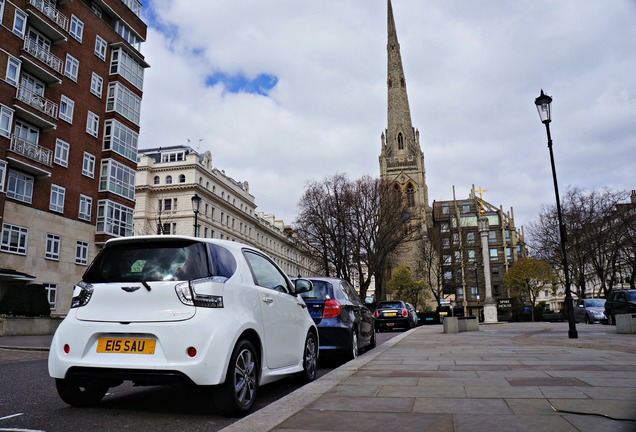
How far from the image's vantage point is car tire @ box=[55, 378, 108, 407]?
15.0 feet

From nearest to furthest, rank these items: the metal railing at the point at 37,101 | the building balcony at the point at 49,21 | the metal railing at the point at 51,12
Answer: the metal railing at the point at 37,101 → the building balcony at the point at 49,21 → the metal railing at the point at 51,12

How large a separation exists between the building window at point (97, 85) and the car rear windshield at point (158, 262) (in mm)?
33801

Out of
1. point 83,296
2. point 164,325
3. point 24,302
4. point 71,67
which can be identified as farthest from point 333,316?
point 71,67

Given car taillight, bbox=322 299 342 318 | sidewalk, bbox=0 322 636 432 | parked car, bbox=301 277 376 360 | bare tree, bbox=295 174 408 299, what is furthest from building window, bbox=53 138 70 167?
sidewalk, bbox=0 322 636 432

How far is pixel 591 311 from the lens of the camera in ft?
88.4

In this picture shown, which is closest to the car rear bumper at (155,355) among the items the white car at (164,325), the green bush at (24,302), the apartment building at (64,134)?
the white car at (164,325)

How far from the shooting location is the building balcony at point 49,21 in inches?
1132

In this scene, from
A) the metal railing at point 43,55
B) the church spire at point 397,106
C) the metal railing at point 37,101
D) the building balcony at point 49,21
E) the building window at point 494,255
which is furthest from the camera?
the church spire at point 397,106

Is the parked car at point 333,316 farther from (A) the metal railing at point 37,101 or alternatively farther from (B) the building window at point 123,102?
(B) the building window at point 123,102

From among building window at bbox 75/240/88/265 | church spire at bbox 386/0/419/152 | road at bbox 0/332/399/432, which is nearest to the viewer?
road at bbox 0/332/399/432

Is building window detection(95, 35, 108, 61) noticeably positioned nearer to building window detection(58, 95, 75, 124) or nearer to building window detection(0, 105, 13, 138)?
building window detection(58, 95, 75, 124)

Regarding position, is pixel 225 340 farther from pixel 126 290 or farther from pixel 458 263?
pixel 458 263

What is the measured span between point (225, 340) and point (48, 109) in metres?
31.0

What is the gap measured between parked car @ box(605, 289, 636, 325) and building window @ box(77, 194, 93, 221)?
30.9 meters
